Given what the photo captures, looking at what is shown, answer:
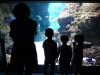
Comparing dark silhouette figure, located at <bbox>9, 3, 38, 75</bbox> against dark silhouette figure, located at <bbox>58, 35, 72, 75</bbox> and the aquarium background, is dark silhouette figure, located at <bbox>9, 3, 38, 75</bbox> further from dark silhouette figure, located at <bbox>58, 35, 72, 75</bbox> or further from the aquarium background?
the aquarium background

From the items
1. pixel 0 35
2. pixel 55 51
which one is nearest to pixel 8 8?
pixel 0 35

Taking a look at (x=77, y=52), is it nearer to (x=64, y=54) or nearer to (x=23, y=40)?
(x=64, y=54)

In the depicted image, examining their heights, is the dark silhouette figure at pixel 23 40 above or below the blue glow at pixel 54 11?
below

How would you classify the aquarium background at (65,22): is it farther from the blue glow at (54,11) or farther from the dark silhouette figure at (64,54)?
the dark silhouette figure at (64,54)

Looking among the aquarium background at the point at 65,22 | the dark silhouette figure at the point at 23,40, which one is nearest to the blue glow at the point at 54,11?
the aquarium background at the point at 65,22

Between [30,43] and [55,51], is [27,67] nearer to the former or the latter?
[30,43]

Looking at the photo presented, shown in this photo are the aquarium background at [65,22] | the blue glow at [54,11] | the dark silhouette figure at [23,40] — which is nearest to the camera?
the dark silhouette figure at [23,40]

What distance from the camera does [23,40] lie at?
4.07m

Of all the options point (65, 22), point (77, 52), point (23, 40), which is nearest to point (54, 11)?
point (65, 22)

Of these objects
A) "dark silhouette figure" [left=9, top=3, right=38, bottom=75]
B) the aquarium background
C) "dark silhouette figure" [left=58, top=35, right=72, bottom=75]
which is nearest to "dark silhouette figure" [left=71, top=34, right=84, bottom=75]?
"dark silhouette figure" [left=58, top=35, right=72, bottom=75]

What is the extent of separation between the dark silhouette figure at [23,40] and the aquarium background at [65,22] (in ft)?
7.63

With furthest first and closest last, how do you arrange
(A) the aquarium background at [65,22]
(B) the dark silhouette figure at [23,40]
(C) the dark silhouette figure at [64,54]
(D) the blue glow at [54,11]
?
(D) the blue glow at [54,11], (A) the aquarium background at [65,22], (C) the dark silhouette figure at [64,54], (B) the dark silhouette figure at [23,40]

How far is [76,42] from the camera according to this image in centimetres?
525

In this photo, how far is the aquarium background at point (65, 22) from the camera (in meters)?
6.80
